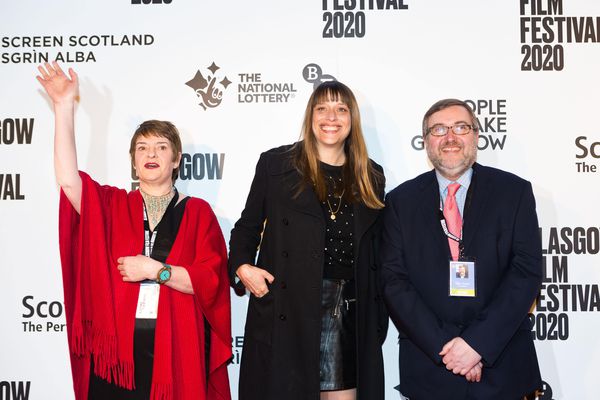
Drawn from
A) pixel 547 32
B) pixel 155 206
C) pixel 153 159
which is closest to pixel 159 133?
pixel 153 159

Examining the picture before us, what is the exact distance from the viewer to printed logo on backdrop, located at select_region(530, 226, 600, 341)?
3.72m

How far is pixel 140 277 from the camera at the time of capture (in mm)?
2758

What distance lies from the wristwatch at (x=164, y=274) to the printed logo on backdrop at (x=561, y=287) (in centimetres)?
229

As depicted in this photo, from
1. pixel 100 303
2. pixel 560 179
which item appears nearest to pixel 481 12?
pixel 560 179

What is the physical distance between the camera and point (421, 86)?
12.4 ft

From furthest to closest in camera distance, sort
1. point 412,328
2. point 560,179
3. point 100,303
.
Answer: point 560,179, point 100,303, point 412,328

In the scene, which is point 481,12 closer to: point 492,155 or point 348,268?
point 492,155

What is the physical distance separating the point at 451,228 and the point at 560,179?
134cm

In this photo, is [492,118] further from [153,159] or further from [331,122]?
[153,159]

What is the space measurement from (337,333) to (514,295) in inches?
31.3

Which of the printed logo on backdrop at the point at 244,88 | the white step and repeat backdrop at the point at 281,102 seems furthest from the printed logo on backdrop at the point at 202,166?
the printed logo on backdrop at the point at 244,88

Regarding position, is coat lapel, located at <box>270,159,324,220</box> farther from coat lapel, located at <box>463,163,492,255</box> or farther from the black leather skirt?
coat lapel, located at <box>463,163,492,255</box>

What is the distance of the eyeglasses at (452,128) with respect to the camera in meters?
2.86

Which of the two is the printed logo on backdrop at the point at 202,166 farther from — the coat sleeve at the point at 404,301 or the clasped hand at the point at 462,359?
the clasped hand at the point at 462,359
